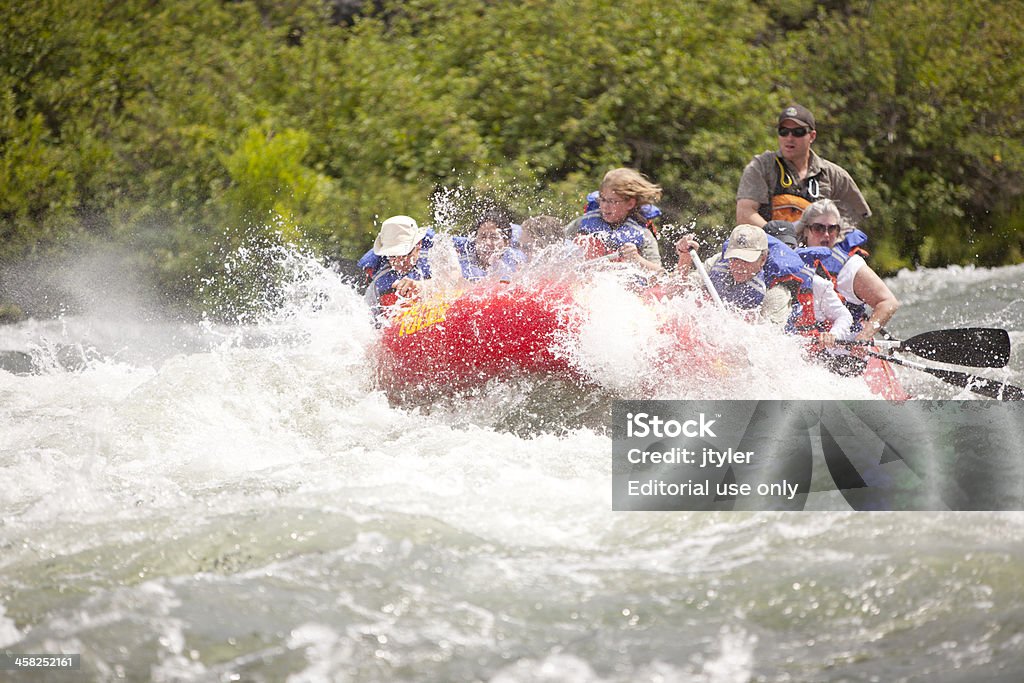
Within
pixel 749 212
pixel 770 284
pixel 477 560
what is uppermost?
pixel 749 212

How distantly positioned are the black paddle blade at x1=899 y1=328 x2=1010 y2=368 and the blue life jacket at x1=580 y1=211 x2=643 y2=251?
1550mm

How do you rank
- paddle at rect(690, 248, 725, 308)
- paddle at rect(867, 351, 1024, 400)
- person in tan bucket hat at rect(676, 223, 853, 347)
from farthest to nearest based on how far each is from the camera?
paddle at rect(867, 351, 1024, 400)
person in tan bucket hat at rect(676, 223, 853, 347)
paddle at rect(690, 248, 725, 308)

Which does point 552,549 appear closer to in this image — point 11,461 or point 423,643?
point 423,643

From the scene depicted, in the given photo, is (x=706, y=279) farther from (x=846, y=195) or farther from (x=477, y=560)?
(x=477, y=560)

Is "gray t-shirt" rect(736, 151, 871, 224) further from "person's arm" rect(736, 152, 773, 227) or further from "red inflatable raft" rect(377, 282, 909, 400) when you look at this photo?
"red inflatable raft" rect(377, 282, 909, 400)

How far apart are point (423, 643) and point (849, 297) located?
11.8 feet

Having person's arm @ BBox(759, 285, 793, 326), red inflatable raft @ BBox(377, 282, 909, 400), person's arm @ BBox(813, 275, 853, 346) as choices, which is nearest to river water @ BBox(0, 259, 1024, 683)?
red inflatable raft @ BBox(377, 282, 909, 400)

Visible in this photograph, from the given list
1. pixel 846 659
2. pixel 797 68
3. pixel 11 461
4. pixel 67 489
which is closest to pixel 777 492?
pixel 846 659

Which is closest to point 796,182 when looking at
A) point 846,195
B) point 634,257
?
point 846,195

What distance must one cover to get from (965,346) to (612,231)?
1958mm

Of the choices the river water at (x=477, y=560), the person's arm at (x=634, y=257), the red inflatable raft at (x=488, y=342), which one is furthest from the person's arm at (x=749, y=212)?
the river water at (x=477, y=560)

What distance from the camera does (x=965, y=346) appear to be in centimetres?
557

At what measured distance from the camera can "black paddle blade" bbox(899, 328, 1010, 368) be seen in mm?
5531

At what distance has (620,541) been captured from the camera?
3.73 meters
